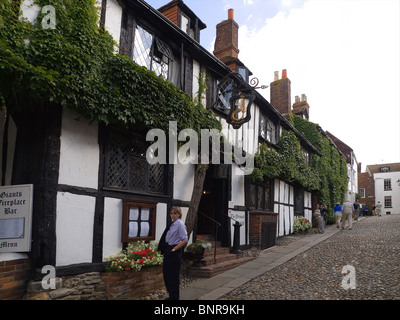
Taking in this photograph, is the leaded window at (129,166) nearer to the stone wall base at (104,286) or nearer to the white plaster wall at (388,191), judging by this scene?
the stone wall base at (104,286)

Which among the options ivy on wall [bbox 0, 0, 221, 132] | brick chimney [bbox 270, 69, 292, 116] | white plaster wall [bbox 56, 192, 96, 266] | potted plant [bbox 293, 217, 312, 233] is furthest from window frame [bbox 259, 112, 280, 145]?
white plaster wall [bbox 56, 192, 96, 266]

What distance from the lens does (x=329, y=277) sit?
674 cm

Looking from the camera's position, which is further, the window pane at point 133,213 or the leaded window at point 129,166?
the window pane at point 133,213

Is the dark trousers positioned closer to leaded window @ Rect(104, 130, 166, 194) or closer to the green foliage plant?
leaded window @ Rect(104, 130, 166, 194)

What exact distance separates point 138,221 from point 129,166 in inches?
44.0

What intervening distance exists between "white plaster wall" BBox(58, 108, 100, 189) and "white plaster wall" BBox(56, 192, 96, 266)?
28 cm

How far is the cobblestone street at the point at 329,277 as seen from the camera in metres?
5.61

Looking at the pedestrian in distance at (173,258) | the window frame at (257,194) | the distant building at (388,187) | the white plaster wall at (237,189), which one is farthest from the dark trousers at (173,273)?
the distant building at (388,187)

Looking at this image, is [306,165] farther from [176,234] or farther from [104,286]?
[104,286]

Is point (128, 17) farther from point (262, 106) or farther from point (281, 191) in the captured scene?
point (281, 191)

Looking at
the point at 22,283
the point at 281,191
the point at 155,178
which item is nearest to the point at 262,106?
the point at 281,191

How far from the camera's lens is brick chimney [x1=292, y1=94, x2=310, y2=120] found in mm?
21466

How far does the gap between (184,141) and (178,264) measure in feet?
11.3

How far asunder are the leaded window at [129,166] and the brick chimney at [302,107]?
16.2 m
